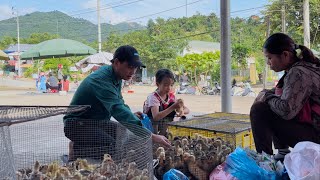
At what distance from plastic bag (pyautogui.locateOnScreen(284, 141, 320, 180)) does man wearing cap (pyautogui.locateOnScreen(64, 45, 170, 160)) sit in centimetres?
90

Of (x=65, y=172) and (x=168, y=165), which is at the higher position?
Result: (x=65, y=172)

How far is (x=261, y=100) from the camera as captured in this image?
3193mm

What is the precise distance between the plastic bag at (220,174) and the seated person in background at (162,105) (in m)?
0.86

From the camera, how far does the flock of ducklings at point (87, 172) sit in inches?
92.1

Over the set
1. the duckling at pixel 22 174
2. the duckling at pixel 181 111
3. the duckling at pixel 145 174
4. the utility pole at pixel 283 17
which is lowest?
the duckling at pixel 145 174

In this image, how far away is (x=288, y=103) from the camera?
2.87 metres

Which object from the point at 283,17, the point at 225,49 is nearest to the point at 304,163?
the point at 225,49

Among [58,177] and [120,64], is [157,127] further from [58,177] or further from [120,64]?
[58,177]

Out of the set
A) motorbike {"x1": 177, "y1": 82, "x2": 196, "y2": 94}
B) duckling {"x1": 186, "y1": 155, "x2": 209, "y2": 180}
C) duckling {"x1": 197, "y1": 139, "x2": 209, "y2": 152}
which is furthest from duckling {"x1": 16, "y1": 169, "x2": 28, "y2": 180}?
motorbike {"x1": 177, "y1": 82, "x2": 196, "y2": 94}

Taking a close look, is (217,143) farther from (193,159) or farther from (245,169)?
(245,169)

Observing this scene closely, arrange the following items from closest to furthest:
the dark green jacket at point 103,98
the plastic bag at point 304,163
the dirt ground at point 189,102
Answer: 1. the plastic bag at point 304,163
2. the dark green jacket at point 103,98
3. the dirt ground at point 189,102

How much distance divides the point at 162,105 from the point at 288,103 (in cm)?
145

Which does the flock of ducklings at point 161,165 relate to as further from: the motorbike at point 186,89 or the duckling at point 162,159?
the motorbike at point 186,89

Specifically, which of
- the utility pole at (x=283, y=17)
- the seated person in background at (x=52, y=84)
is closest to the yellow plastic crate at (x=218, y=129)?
the utility pole at (x=283, y=17)
